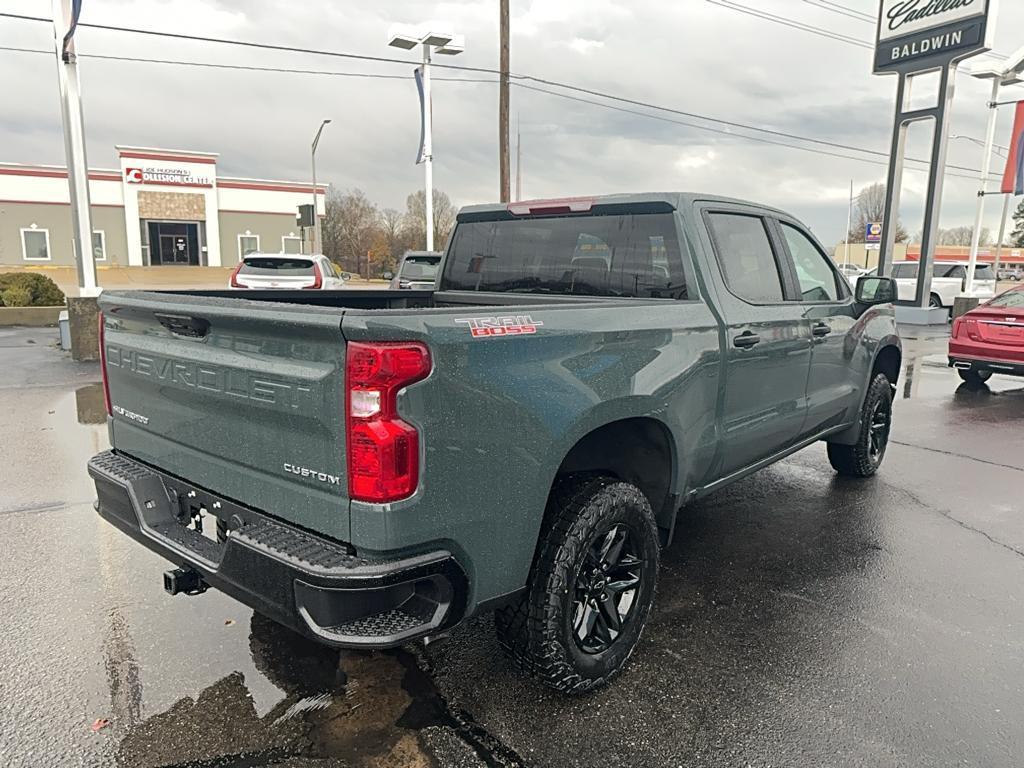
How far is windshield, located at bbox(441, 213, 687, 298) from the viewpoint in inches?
140

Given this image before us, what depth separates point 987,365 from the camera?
9.67m

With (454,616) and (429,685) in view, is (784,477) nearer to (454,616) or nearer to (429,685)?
(429,685)

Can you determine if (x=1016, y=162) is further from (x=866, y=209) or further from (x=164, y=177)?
(x=866, y=209)

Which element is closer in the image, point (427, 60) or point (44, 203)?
point (427, 60)

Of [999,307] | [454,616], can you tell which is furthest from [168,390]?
[999,307]

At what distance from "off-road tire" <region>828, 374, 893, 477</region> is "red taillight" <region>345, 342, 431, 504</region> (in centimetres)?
440

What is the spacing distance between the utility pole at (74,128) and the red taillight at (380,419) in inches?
416

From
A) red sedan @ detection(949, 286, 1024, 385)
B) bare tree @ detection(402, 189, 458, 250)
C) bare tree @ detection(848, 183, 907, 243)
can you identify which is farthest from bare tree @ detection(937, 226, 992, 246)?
red sedan @ detection(949, 286, 1024, 385)

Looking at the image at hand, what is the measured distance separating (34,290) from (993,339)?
19.2 m

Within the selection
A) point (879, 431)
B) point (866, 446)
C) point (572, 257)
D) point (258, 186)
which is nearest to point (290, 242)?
point (258, 186)

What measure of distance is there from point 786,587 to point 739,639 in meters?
0.70

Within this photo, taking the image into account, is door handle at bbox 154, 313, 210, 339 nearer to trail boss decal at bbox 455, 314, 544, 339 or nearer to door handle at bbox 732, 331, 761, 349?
trail boss decal at bbox 455, 314, 544, 339

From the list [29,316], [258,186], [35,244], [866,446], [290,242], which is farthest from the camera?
[290,242]

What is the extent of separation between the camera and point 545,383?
98.7 inches
